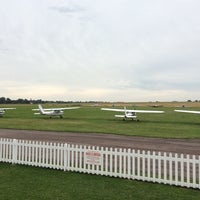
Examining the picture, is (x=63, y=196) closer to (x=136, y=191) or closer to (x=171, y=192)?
(x=136, y=191)

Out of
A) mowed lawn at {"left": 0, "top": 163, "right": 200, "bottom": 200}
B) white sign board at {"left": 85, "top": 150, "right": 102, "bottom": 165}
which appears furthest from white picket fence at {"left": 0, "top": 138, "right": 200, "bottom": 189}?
mowed lawn at {"left": 0, "top": 163, "right": 200, "bottom": 200}

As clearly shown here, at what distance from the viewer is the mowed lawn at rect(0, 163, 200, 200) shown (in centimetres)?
890

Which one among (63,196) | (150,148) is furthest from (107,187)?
(150,148)

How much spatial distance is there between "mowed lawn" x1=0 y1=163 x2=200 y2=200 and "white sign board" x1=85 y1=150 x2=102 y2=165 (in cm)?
50

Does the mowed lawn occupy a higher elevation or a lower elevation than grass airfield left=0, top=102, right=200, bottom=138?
lower

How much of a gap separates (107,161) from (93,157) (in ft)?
1.73

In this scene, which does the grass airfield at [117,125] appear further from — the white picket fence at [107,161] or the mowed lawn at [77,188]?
the mowed lawn at [77,188]

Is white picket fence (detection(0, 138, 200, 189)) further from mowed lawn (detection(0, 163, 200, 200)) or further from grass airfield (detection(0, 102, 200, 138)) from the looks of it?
grass airfield (detection(0, 102, 200, 138))

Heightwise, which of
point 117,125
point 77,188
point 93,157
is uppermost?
point 93,157

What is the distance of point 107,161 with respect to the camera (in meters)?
11.7

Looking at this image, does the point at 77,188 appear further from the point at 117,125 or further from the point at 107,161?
the point at 117,125

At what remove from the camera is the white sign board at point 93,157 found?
37.9ft

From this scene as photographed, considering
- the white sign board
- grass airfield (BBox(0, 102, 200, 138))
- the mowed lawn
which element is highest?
the white sign board

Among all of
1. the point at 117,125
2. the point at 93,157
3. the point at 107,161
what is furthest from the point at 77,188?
the point at 117,125
